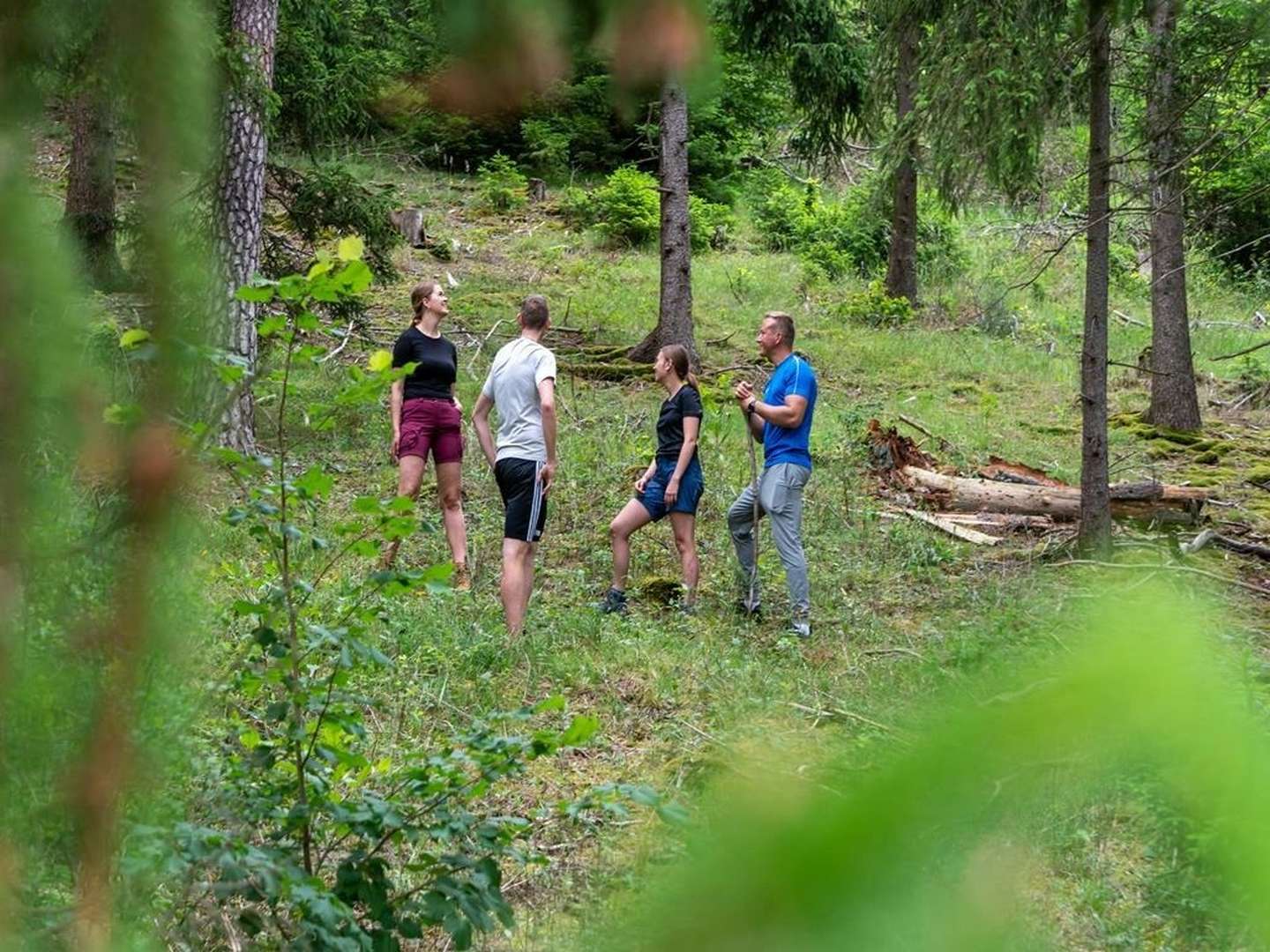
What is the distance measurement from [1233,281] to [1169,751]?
24.9m

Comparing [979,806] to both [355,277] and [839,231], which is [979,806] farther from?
[839,231]

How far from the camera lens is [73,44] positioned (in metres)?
1.24

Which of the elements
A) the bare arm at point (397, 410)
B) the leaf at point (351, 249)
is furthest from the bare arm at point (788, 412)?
the leaf at point (351, 249)

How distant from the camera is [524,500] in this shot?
6938 mm

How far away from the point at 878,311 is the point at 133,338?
18.4 metres

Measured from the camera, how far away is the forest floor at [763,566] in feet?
6.10

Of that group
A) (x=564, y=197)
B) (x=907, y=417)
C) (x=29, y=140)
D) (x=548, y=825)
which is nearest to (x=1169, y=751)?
(x=29, y=140)

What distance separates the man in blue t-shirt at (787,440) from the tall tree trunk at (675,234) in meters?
6.29

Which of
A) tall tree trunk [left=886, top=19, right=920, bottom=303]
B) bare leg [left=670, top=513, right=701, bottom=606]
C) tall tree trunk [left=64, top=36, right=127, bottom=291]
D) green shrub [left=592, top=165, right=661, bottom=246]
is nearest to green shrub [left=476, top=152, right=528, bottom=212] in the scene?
green shrub [left=592, top=165, right=661, bottom=246]

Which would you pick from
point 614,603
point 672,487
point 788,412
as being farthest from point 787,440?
point 614,603

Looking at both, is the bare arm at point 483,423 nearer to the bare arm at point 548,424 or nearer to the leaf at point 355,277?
the bare arm at point 548,424

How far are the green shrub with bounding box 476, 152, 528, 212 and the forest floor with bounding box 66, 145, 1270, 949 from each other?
19.6 inches

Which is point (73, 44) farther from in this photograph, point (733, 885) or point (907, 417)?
point (907, 417)

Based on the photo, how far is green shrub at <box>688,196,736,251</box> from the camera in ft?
72.5
